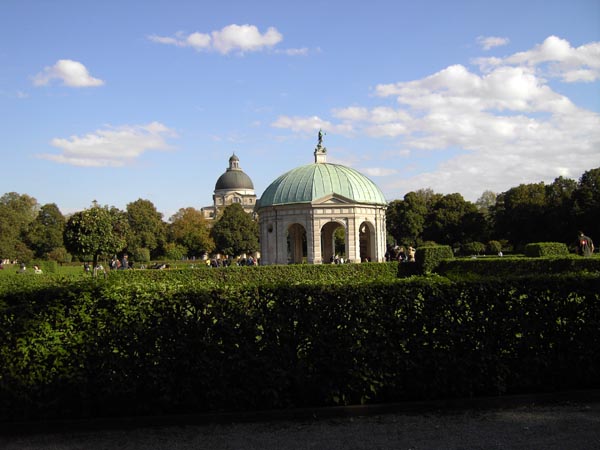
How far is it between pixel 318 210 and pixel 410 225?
3661 cm

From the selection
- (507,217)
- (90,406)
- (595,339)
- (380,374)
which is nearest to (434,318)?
(380,374)

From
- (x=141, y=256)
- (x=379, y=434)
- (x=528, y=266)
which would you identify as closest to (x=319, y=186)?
(x=528, y=266)

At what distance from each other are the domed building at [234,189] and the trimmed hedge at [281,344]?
11873cm

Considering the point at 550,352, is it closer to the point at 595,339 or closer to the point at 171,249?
the point at 595,339

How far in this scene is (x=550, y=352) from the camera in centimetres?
788

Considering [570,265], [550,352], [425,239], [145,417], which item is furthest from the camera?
[425,239]

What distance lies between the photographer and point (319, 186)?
40.6 meters

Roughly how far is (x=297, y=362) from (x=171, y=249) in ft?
252

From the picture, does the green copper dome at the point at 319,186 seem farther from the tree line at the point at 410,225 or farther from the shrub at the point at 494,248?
the shrub at the point at 494,248

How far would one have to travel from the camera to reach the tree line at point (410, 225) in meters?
58.0

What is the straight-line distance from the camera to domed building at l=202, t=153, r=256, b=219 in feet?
424

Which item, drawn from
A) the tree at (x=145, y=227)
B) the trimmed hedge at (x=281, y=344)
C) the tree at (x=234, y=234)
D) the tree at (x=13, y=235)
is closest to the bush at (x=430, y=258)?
the trimmed hedge at (x=281, y=344)

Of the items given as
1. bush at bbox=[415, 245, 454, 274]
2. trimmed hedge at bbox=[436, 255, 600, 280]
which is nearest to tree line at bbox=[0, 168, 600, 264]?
bush at bbox=[415, 245, 454, 274]

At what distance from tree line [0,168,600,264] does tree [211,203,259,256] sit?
0.46 ft
